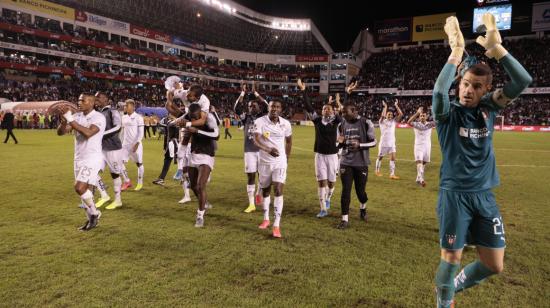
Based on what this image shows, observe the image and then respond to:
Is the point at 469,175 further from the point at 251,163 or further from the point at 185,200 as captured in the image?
the point at 185,200

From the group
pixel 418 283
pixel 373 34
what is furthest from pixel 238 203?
pixel 373 34

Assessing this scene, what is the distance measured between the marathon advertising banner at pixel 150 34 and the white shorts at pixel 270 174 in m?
64.2

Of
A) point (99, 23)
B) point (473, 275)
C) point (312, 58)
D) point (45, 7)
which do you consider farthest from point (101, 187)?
point (312, 58)

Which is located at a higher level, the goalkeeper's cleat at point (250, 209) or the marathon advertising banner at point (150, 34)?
the marathon advertising banner at point (150, 34)

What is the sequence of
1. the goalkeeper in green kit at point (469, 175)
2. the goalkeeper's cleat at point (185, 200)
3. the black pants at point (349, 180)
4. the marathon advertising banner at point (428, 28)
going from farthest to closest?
the marathon advertising banner at point (428, 28) → the goalkeeper's cleat at point (185, 200) → the black pants at point (349, 180) → the goalkeeper in green kit at point (469, 175)

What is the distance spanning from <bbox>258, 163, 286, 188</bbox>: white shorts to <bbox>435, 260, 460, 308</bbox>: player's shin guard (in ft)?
11.6

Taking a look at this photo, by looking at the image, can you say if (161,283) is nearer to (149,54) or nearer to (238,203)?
(238,203)

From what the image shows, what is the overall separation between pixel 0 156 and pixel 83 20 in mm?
46001

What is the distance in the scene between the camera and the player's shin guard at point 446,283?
10.7ft

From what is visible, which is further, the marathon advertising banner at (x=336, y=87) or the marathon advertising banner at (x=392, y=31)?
the marathon advertising banner at (x=336, y=87)

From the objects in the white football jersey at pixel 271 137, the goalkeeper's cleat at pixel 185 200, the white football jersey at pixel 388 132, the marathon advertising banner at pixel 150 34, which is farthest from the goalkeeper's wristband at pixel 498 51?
the marathon advertising banner at pixel 150 34

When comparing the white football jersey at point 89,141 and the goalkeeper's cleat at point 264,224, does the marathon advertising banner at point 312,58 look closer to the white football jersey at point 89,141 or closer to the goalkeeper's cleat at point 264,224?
the goalkeeper's cleat at point 264,224

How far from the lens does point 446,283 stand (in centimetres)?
330

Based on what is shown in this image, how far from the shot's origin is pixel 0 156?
16.5 meters
